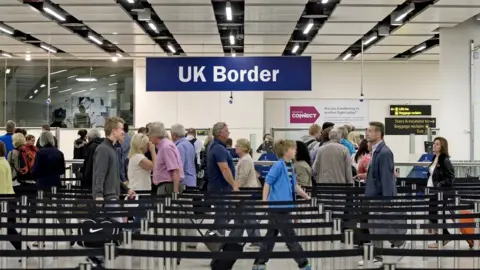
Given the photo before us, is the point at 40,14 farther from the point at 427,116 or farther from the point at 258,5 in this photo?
the point at 427,116

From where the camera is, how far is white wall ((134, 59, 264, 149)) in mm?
23875

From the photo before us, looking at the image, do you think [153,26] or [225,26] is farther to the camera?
[225,26]

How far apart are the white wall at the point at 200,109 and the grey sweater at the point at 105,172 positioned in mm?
16499

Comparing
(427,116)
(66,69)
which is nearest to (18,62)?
(66,69)

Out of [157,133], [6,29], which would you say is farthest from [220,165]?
[6,29]

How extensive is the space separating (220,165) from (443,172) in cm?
302

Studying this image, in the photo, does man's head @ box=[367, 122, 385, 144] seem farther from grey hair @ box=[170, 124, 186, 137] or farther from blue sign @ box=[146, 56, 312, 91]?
blue sign @ box=[146, 56, 312, 91]

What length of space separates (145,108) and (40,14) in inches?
355

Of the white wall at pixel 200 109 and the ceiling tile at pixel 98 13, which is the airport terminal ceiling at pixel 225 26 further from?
the white wall at pixel 200 109

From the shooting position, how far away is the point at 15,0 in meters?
13.6

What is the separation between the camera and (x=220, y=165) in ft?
30.6

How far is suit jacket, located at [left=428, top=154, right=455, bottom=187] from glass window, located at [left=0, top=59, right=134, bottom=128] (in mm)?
15716

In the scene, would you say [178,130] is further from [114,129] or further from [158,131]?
[114,129]

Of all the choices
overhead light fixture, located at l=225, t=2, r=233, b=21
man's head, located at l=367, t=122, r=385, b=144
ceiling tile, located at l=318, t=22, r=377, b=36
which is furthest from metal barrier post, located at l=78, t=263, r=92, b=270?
ceiling tile, located at l=318, t=22, r=377, b=36
